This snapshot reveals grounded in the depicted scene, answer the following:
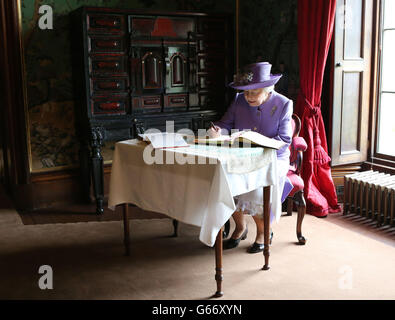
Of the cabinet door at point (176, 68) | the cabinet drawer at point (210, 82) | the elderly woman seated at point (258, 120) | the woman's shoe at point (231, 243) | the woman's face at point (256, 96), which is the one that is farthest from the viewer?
the cabinet drawer at point (210, 82)

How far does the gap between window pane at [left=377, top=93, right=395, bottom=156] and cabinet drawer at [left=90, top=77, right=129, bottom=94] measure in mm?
2670

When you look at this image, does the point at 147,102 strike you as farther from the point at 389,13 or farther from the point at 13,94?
the point at 389,13

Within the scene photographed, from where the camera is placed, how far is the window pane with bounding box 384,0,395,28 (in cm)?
490

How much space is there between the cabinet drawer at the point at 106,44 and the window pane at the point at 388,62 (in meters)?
2.65

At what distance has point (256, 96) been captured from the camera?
392 centimetres

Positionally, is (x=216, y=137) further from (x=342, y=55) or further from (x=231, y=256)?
(x=342, y=55)

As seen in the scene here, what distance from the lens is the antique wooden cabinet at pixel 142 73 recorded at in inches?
195

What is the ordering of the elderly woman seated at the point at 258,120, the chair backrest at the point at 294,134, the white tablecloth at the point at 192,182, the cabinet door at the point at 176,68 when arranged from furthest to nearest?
the cabinet door at the point at 176,68
the chair backrest at the point at 294,134
the elderly woman seated at the point at 258,120
the white tablecloth at the point at 192,182

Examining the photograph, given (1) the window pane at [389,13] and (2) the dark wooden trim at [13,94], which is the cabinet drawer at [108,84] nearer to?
(2) the dark wooden trim at [13,94]

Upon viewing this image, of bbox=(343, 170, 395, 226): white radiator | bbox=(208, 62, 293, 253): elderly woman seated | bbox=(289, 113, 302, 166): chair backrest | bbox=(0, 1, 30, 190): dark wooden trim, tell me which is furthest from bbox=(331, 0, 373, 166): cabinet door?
bbox=(0, 1, 30, 190): dark wooden trim

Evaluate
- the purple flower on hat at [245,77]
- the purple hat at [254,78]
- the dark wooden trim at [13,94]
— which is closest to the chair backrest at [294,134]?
the purple hat at [254,78]

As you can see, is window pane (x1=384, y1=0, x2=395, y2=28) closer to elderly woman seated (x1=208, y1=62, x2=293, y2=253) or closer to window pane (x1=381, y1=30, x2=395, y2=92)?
window pane (x1=381, y1=30, x2=395, y2=92)

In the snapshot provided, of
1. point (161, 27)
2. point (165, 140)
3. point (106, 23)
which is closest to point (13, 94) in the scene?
point (106, 23)

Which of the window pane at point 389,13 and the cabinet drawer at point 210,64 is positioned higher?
the window pane at point 389,13
